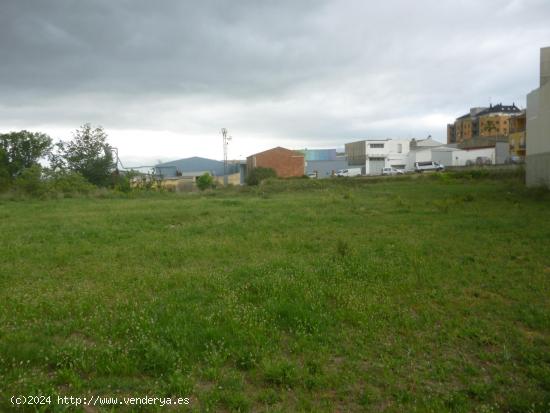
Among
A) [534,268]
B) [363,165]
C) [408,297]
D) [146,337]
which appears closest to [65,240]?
[146,337]

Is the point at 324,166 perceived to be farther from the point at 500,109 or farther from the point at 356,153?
the point at 500,109

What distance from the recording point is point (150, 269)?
819cm

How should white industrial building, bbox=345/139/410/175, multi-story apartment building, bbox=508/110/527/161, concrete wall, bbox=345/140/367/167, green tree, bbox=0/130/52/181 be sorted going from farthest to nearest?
1. concrete wall, bbox=345/140/367/167
2. white industrial building, bbox=345/139/410/175
3. green tree, bbox=0/130/52/181
4. multi-story apartment building, bbox=508/110/527/161

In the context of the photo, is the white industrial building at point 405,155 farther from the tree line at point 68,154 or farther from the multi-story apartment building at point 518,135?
the tree line at point 68,154

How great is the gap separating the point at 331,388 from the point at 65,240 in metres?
10.2

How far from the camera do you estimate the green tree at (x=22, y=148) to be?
199 feet

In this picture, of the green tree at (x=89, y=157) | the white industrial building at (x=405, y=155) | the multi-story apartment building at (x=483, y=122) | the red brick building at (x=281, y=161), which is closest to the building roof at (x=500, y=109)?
the multi-story apartment building at (x=483, y=122)

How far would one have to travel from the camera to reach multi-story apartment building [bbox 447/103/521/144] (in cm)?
11762

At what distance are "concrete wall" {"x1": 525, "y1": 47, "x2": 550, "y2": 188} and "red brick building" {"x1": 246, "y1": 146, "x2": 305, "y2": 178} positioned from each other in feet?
174

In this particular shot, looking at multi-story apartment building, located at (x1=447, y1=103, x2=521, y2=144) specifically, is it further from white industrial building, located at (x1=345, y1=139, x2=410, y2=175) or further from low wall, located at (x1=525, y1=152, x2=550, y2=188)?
low wall, located at (x1=525, y1=152, x2=550, y2=188)

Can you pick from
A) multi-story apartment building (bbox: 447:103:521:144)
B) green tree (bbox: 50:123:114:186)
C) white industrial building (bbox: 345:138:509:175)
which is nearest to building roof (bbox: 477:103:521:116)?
multi-story apartment building (bbox: 447:103:521:144)

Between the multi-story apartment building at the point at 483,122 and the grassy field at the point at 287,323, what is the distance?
114876 millimetres

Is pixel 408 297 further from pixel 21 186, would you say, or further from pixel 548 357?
pixel 21 186

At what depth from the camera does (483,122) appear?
125062 mm
